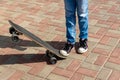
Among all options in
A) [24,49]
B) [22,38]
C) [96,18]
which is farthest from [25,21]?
[96,18]

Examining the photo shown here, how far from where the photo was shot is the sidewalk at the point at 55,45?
4016 mm

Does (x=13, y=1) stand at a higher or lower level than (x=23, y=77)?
higher

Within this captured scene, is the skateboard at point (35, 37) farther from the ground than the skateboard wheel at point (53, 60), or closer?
farther from the ground

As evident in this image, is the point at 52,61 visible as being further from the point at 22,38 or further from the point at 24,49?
the point at 22,38

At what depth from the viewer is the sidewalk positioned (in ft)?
13.2

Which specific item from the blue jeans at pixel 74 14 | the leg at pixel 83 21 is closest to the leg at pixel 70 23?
→ the blue jeans at pixel 74 14

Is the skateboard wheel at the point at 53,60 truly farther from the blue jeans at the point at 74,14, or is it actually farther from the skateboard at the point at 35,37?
the blue jeans at the point at 74,14

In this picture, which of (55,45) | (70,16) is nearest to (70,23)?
(70,16)

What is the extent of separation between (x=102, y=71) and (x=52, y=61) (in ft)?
2.68

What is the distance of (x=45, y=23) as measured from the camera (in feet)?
18.2

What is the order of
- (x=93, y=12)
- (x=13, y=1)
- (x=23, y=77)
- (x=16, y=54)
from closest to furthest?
(x=23, y=77) < (x=16, y=54) < (x=93, y=12) < (x=13, y=1)

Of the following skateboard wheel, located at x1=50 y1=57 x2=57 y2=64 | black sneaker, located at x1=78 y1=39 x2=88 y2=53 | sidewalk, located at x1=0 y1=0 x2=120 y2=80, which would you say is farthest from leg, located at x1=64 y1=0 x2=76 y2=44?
skateboard wheel, located at x1=50 y1=57 x2=57 y2=64

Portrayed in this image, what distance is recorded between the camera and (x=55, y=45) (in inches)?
185

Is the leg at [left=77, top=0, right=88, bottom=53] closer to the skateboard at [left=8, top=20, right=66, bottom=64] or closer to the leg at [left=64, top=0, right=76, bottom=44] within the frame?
the leg at [left=64, top=0, right=76, bottom=44]
